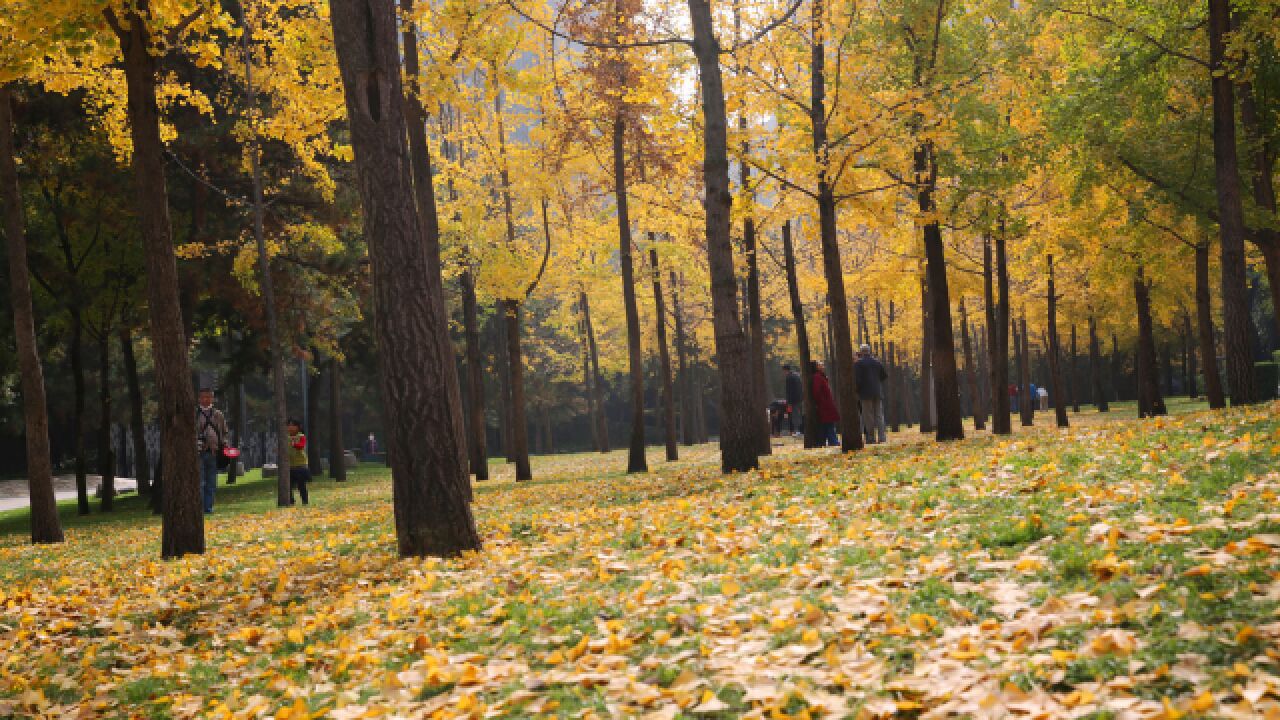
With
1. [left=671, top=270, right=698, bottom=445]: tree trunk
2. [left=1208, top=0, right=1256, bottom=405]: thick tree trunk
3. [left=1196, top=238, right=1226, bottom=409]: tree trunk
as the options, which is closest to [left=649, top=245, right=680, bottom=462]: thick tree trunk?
[left=671, top=270, right=698, bottom=445]: tree trunk

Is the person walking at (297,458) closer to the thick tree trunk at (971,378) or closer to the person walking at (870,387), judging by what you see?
the person walking at (870,387)

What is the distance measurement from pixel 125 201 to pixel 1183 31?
67.2 ft

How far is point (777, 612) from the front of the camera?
4594 millimetres

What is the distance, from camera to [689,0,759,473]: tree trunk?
11953 mm

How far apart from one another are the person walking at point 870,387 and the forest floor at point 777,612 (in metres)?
9.17

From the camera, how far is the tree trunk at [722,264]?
39.2ft

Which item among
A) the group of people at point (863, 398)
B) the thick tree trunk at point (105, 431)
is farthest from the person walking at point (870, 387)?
the thick tree trunk at point (105, 431)

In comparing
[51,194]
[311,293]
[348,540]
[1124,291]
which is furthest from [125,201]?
[1124,291]

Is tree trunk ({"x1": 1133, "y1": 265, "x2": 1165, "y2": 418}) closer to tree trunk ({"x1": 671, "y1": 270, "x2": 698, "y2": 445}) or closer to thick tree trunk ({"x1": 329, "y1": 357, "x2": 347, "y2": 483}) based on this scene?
tree trunk ({"x1": 671, "y1": 270, "x2": 698, "y2": 445})

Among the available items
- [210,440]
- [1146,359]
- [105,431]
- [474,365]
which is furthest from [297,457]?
[1146,359]

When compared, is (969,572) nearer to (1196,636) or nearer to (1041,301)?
(1196,636)

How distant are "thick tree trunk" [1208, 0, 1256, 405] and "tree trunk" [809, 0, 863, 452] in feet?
16.1

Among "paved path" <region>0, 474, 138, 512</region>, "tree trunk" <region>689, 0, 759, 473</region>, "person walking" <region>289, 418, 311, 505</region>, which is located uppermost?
"tree trunk" <region>689, 0, 759, 473</region>

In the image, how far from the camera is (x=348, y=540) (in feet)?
32.3
